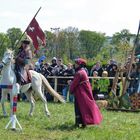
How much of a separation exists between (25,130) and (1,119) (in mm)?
1810

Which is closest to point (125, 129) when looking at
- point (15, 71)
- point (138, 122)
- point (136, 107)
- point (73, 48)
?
point (138, 122)

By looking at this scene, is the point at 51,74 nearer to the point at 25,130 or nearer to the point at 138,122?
the point at 138,122

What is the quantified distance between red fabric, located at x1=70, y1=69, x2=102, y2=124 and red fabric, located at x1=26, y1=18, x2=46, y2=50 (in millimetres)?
2588

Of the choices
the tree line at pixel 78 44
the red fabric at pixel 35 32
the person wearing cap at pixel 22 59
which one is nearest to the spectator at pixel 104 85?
the red fabric at pixel 35 32

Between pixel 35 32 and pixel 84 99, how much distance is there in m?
3.19

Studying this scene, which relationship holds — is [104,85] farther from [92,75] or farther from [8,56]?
[8,56]

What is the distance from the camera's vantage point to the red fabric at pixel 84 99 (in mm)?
10500

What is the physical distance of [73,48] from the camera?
222ft

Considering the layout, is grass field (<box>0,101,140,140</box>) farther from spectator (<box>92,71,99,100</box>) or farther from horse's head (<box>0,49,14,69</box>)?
spectator (<box>92,71,99,100</box>)

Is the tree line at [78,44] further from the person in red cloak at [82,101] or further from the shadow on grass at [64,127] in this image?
the person in red cloak at [82,101]

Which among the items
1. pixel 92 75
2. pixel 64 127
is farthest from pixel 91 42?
pixel 64 127

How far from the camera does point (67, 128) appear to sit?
1064cm

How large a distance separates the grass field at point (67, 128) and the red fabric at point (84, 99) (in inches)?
9.1

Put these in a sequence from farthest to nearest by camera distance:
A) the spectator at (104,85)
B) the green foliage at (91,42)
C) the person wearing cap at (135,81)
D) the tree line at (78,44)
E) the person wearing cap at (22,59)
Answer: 1. the green foliage at (91,42)
2. the tree line at (78,44)
3. the spectator at (104,85)
4. the person wearing cap at (135,81)
5. the person wearing cap at (22,59)
